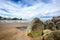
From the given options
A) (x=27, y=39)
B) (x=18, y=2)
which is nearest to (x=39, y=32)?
(x=27, y=39)

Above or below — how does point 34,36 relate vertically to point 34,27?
below

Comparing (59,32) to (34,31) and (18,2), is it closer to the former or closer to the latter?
(34,31)

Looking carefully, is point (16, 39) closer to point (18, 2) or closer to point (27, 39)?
point (27, 39)

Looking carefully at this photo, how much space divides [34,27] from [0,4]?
2.45 m

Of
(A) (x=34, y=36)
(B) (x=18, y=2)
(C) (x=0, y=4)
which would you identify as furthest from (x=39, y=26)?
(C) (x=0, y=4)

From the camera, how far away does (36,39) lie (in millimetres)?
4074

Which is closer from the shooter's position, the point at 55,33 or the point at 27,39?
the point at 55,33

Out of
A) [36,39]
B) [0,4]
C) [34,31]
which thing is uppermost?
[0,4]

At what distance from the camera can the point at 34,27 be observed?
447 centimetres

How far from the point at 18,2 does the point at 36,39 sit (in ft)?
7.61

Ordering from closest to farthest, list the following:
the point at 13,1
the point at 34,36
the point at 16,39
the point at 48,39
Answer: the point at 48,39
the point at 16,39
the point at 34,36
the point at 13,1

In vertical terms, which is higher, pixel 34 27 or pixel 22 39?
pixel 34 27

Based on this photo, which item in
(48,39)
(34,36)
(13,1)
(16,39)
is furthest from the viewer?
(13,1)

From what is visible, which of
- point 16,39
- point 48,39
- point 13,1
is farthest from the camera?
point 13,1
